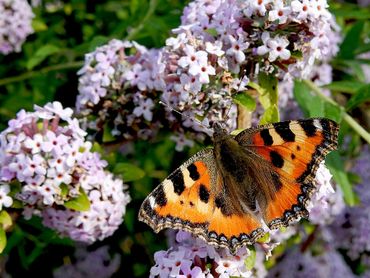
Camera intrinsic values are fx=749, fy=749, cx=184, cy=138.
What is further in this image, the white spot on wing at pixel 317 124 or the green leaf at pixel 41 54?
the green leaf at pixel 41 54

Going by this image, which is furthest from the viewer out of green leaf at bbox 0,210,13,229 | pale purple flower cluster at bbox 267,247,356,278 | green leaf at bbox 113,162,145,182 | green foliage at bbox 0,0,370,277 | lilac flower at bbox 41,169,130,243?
pale purple flower cluster at bbox 267,247,356,278

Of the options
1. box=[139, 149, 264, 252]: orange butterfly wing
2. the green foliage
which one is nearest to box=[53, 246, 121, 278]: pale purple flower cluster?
the green foliage

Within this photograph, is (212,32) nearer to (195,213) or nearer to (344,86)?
(195,213)

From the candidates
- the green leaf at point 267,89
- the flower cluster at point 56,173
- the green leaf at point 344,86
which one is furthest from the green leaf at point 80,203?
the green leaf at point 344,86

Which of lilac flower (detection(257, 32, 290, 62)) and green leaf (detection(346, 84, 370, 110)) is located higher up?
lilac flower (detection(257, 32, 290, 62))

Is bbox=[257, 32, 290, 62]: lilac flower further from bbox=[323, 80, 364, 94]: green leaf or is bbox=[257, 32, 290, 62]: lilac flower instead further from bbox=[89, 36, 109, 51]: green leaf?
bbox=[89, 36, 109, 51]: green leaf

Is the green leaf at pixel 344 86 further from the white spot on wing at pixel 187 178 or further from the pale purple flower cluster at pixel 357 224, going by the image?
the white spot on wing at pixel 187 178

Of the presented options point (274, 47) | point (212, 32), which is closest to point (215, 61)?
point (212, 32)
